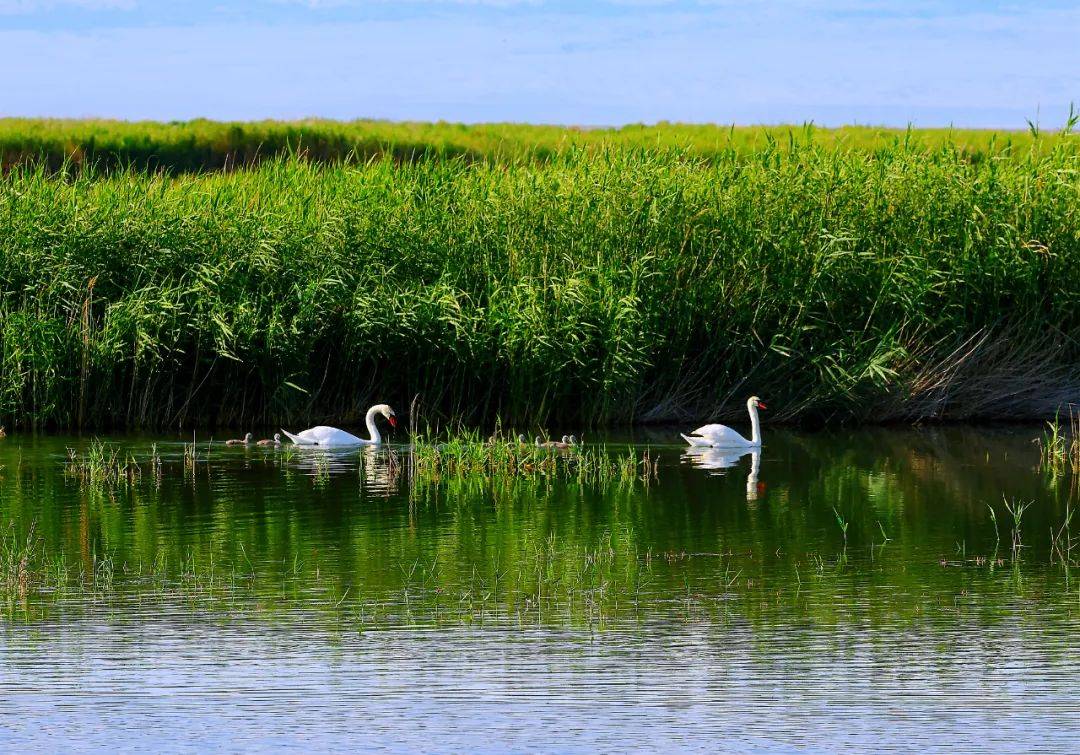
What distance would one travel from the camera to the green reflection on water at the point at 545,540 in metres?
8.96

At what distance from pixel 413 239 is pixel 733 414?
4.41 m

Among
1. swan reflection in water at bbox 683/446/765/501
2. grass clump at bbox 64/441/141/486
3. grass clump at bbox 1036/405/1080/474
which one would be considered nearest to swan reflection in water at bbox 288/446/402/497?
grass clump at bbox 64/441/141/486

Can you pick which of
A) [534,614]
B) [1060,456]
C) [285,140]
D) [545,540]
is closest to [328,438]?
[545,540]

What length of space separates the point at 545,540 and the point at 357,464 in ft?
16.2

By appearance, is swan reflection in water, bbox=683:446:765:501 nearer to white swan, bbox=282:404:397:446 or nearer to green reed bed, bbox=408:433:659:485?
green reed bed, bbox=408:433:659:485

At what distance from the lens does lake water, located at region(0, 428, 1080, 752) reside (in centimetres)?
657

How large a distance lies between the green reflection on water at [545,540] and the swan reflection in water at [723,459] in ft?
0.22

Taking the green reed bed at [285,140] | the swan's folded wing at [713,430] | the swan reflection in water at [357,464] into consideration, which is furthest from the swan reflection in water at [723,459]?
the green reed bed at [285,140]

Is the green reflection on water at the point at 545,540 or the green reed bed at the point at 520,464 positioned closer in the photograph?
the green reflection on water at the point at 545,540

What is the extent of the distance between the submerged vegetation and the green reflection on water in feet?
7.20

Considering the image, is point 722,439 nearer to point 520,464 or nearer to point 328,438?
point 520,464

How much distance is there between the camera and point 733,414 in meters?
19.9

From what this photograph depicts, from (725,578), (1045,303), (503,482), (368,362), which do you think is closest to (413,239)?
(368,362)

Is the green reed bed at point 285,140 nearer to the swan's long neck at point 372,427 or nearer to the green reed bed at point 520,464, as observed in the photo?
the swan's long neck at point 372,427
